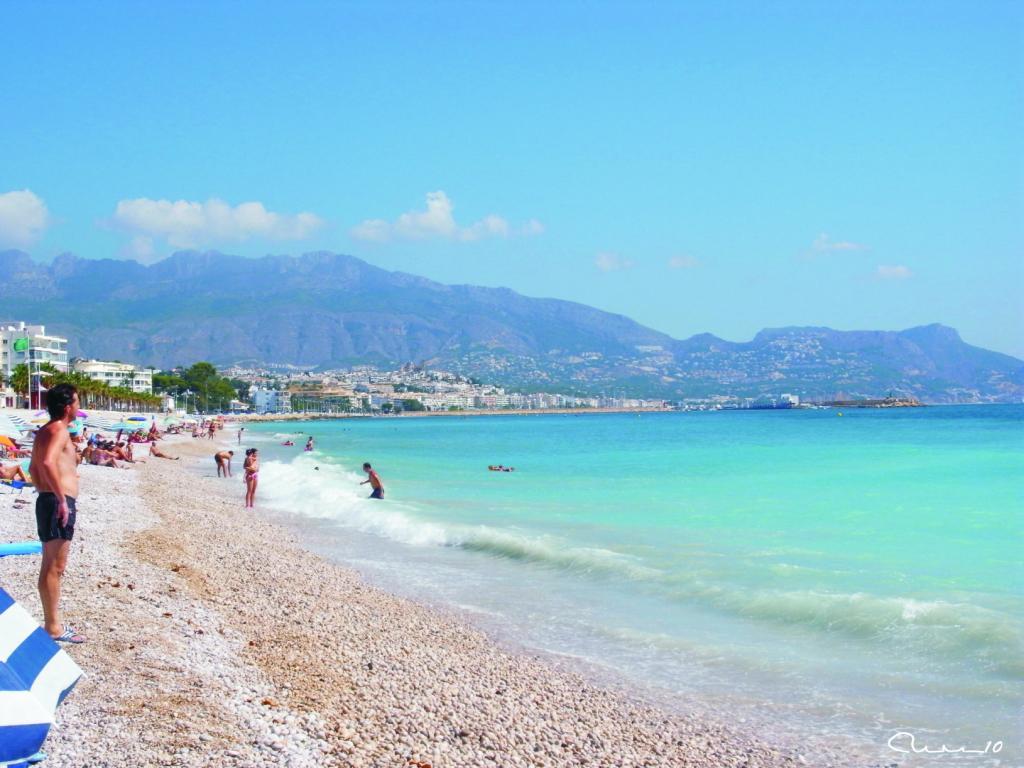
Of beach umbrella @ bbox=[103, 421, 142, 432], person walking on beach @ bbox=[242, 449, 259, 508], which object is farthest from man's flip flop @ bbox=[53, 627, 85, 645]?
beach umbrella @ bbox=[103, 421, 142, 432]

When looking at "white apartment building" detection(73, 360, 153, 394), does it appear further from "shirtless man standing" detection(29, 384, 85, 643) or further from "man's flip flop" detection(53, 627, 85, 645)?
"shirtless man standing" detection(29, 384, 85, 643)

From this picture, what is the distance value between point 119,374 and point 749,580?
145217 mm

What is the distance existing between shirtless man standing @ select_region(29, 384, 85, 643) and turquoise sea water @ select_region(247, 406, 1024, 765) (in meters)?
4.28

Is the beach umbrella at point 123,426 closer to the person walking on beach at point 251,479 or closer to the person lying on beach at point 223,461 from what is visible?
the person lying on beach at point 223,461

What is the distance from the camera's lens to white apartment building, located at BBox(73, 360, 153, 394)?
449ft

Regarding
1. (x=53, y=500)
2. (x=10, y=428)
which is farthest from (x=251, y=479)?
(x=10, y=428)

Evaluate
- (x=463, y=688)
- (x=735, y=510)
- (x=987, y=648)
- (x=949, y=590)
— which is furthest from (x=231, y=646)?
(x=735, y=510)

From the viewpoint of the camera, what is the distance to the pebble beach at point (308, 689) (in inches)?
190

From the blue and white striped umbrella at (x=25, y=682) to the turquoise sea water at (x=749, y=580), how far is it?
4.48 metres

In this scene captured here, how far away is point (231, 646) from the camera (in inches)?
272

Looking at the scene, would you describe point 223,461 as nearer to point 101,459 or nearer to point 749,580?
point 101,459

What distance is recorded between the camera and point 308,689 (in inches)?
236

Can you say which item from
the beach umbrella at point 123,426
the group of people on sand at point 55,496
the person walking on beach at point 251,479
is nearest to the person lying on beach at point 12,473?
the person walking on beach at point 251,479

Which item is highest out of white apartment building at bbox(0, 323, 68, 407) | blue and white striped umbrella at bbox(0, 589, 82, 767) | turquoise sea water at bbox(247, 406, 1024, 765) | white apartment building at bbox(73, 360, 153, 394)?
white apartment building at bbox(0, 323, 68, 407)
